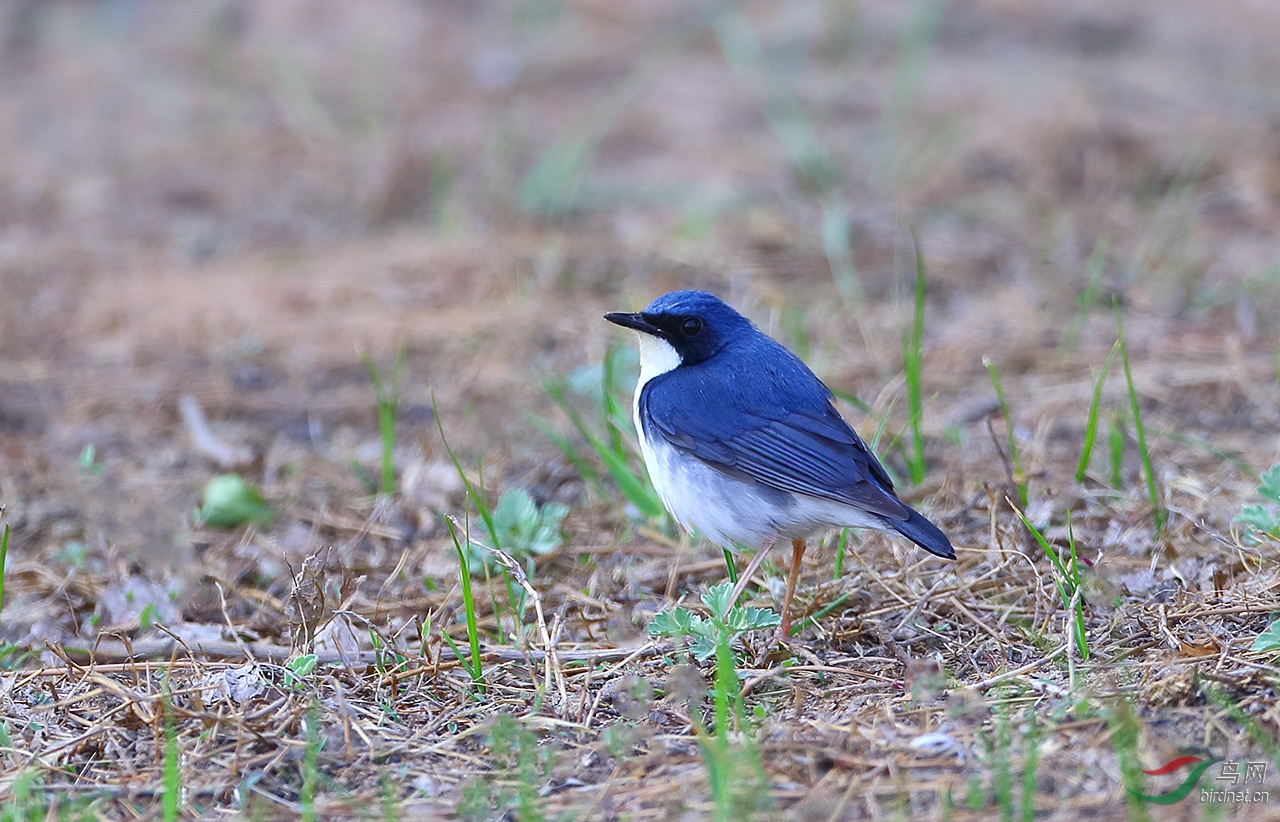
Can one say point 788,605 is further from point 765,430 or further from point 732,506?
point 765,430

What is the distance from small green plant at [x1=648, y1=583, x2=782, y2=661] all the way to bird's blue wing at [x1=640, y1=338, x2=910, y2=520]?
451mm

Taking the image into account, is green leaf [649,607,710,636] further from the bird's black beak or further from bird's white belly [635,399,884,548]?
the bird's black beak

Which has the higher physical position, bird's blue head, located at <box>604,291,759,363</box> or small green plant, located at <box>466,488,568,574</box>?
bird's blue head, located at <box>604,291,759,363</box>

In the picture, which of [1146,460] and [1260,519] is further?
[1146,460]

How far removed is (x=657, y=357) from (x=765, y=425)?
0.59 meters

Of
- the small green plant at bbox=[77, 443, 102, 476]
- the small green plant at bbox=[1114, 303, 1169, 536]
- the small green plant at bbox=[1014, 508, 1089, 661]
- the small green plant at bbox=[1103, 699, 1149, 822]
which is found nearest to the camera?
the small green plant at bbox=[1103, 699, 1149, 822]

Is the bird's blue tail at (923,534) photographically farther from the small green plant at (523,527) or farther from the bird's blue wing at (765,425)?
the small green plant at (523,527)

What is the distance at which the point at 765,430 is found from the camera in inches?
156

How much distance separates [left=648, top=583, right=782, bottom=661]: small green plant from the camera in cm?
338

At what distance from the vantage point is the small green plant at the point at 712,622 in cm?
338

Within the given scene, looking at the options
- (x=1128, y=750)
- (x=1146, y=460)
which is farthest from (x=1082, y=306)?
(x=1128, y=750)

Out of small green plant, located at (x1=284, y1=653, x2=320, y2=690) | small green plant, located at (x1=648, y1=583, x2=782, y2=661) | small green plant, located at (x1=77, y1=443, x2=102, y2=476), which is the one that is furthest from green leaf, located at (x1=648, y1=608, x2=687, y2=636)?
small green plant, located at (x1=77, y1=443, x2=102, y2=476)

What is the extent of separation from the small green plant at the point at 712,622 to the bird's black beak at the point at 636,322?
1.13 meters

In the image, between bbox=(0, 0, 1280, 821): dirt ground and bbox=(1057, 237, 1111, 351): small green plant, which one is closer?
bbox=(0, 0, 1280, 821): dirt ground
